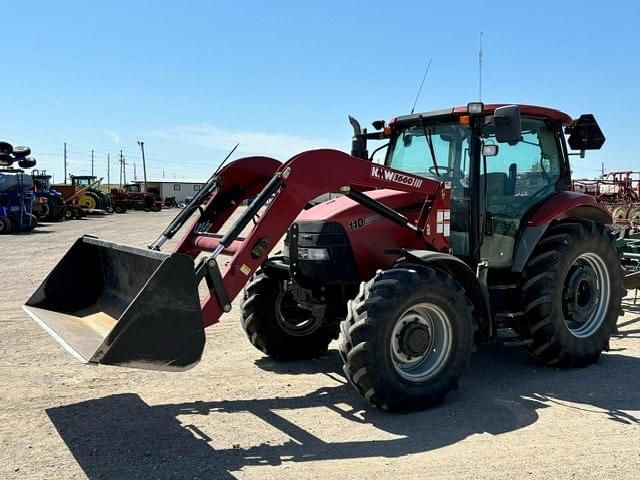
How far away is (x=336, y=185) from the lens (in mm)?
5188

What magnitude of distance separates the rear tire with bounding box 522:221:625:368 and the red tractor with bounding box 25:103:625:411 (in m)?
Answer: 0.02

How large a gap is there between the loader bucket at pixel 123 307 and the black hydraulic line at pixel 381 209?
5.41 feet

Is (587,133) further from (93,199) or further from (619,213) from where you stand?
(93,199)

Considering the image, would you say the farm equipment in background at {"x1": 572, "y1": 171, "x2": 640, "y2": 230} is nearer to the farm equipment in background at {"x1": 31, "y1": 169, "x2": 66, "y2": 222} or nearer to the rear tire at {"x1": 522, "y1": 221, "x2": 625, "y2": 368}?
the rear tire at {"x1": 522, "y1": 221, "x2": 625, "y2": 368}

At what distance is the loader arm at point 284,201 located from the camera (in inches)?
188

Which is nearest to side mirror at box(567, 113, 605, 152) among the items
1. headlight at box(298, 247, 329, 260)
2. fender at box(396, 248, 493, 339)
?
fender at box(396, 248, 493, 339)

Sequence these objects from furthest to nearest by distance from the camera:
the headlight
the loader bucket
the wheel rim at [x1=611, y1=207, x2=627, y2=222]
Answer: the wheel rim at [x1=611, y1=207, x2=627, y2=222] < the headlight < the loader bucket

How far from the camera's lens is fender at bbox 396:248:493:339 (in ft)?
17.0

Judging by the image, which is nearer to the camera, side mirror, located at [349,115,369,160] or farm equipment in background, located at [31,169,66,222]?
side mirror, located at [349,115,369,160]

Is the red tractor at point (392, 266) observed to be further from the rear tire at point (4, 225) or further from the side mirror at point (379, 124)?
the rear tire at point (4, 225)

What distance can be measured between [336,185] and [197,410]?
6.86 feet

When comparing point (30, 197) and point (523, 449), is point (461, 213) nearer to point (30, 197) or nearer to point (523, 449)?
point (523, 449)

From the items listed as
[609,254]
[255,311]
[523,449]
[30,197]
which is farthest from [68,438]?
[30,197]

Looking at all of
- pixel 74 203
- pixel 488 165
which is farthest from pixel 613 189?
pixel 74 203
